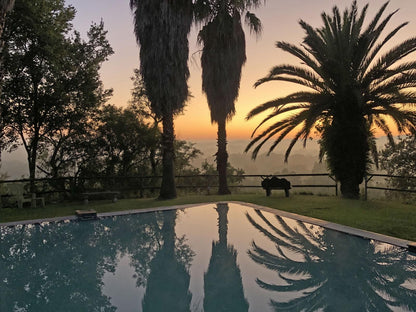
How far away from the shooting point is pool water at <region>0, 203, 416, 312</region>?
13.9 feet

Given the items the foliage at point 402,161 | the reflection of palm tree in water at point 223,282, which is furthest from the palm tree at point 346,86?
the foliage at point 402,161

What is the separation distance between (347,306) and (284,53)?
11.4m

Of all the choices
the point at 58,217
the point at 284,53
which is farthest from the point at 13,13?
the point at 284,53

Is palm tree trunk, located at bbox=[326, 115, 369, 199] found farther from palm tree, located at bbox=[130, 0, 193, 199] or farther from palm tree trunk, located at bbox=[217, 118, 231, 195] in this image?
palm tree, located at bbox=[130, 0, 193, 199]

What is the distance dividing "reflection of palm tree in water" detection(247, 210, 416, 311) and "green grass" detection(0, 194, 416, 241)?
128cm

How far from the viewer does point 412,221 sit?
8.30 meters

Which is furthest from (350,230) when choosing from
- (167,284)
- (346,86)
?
(346,86)

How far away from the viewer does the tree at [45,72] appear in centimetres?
1418

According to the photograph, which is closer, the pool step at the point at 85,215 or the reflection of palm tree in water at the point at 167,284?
the reflection of palm tree in water at the point at 167,284

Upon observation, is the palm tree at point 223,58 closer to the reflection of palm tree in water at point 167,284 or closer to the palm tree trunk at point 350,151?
the palm tree trunk at point 350,151

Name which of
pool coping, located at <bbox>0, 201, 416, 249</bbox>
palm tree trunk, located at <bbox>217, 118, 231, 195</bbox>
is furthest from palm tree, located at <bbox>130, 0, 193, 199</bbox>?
pool coping, located at <bbox>0, 201, 416, 249</bbox>

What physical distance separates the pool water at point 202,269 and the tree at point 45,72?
7.78 meters

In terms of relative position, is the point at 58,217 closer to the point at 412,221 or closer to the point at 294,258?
the point at 294,258

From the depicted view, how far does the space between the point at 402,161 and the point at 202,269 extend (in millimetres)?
19034
